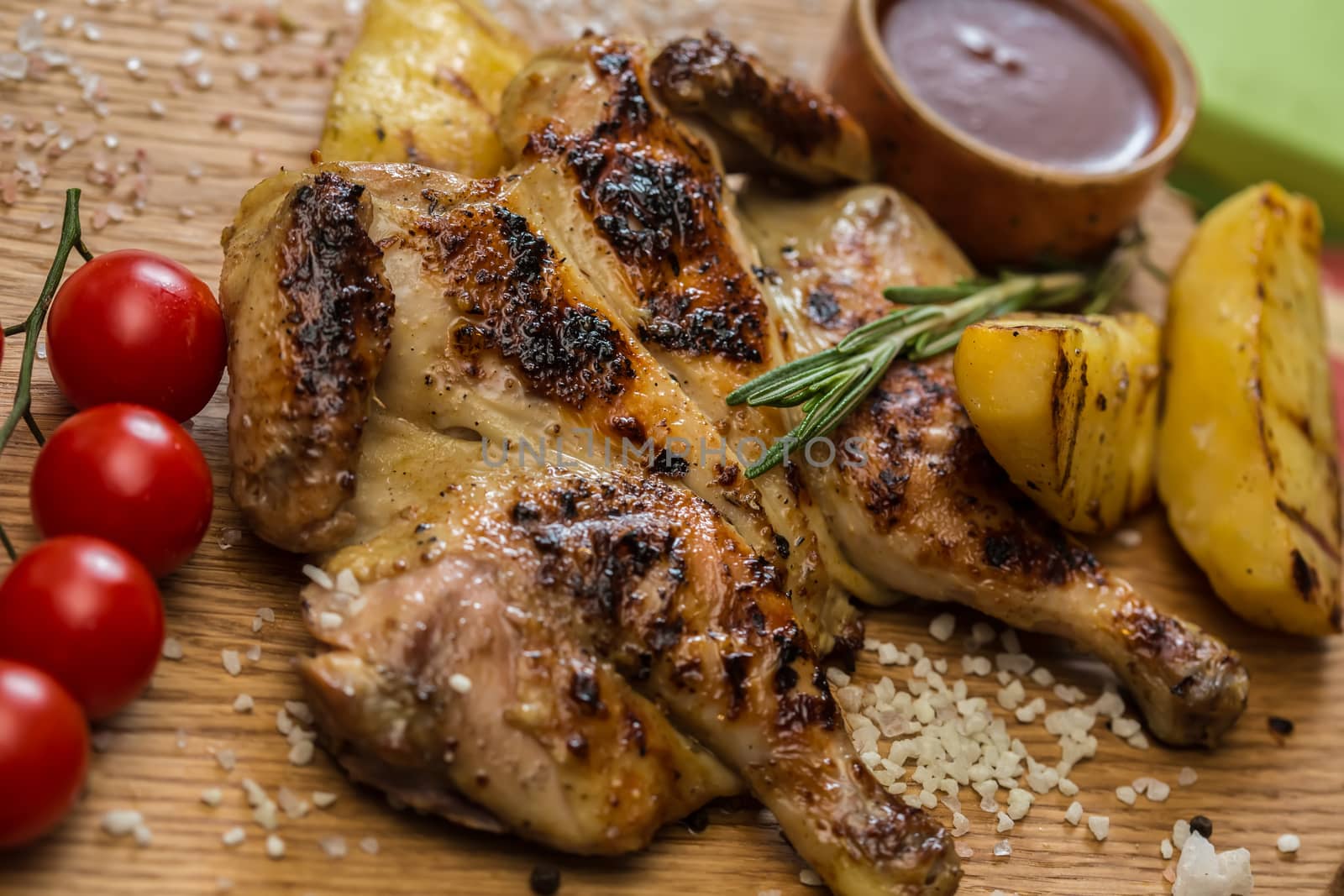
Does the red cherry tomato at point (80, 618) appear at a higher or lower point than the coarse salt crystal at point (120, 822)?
higher

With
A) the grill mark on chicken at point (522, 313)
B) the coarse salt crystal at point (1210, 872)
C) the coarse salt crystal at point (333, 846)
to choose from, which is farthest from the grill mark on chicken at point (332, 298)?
the coarse salt crystal at point (1210, 872)

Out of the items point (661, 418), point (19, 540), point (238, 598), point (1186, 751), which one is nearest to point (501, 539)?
point (661, 418)

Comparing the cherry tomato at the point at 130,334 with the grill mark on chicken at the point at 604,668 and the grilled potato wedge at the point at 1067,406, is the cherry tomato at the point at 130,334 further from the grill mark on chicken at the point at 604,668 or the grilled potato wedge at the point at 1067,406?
the grilled potato wedge at the point at 1067,406

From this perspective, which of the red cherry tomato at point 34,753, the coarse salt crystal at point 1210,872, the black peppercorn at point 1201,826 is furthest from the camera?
the black peppercorn at point 1201,826

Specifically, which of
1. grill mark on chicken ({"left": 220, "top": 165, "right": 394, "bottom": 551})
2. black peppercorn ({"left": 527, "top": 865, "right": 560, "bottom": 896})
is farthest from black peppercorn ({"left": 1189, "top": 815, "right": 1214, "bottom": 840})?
grill mark on chicken ({"left": 220, "top": 165, "right": 394, "bottom": 551})

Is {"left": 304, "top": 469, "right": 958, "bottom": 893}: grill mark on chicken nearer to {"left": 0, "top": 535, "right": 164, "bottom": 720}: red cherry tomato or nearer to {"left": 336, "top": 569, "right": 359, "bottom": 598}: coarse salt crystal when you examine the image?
{"left": 336, "top": 569, "right": 359, "bottom": 598}: coarse salt crystal

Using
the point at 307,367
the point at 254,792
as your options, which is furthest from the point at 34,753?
the point at 307,367
